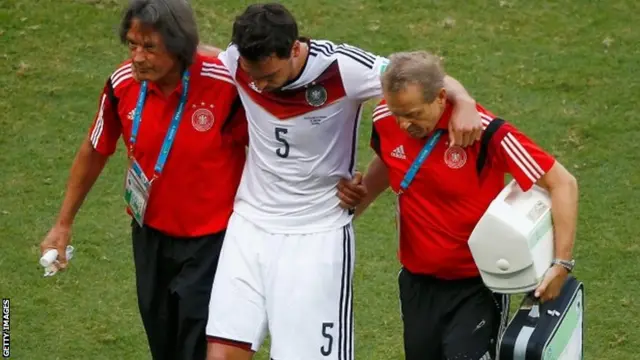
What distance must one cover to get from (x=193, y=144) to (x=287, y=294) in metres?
0.67

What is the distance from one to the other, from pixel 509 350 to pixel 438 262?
1.59 feet

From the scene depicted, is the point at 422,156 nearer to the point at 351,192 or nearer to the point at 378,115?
the point at 378,115

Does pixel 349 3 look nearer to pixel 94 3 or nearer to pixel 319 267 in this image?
pixel 94 3

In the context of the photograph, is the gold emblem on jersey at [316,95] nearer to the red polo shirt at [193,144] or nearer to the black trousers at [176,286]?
the red polo shirt at [193,144]

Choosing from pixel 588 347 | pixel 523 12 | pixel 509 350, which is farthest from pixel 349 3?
pixel 509 350

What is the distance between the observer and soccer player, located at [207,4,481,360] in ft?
16.3

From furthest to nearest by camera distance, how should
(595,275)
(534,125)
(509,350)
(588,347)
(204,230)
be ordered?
(534,125) < (595,275) < (588,347) < (204,230) < (509,350)

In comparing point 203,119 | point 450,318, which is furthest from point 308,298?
point 203,119

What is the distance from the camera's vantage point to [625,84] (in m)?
9.04

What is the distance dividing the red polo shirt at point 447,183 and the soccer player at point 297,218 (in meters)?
0.17

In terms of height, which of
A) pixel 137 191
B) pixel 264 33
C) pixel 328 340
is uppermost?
pixel 264 33

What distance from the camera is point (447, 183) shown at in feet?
15.9

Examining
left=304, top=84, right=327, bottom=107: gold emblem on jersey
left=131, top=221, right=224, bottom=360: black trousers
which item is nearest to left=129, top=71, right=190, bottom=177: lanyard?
left=131, top=221, right=224, bottom=360: black trousers

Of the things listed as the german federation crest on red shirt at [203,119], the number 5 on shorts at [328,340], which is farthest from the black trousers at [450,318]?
the german federation crest on red shirt at [203,119]
